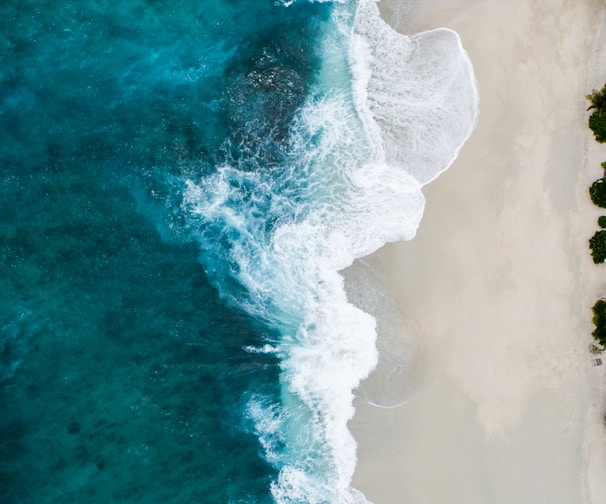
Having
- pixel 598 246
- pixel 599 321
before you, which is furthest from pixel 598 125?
pixel 599 321

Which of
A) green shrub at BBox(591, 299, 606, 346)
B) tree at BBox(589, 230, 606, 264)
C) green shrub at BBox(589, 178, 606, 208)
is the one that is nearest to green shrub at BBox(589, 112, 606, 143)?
green shrub at BBox(589, 178, 606, 208)

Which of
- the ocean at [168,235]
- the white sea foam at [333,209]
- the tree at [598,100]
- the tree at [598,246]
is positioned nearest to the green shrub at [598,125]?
the tree at [598,100]

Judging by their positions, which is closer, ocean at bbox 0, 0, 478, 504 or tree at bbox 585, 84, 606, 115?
tree at bbox 585, 84, 606, 115

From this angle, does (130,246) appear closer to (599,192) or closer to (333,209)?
(333,209)

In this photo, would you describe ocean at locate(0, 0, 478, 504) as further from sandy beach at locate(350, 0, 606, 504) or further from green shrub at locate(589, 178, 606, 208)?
green shrub at locate(589, 178, 606, 208)

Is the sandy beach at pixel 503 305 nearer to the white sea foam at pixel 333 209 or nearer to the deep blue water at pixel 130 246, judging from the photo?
the white sea foam at pixel 333 209

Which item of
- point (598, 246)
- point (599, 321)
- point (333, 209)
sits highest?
point (598, 246)
